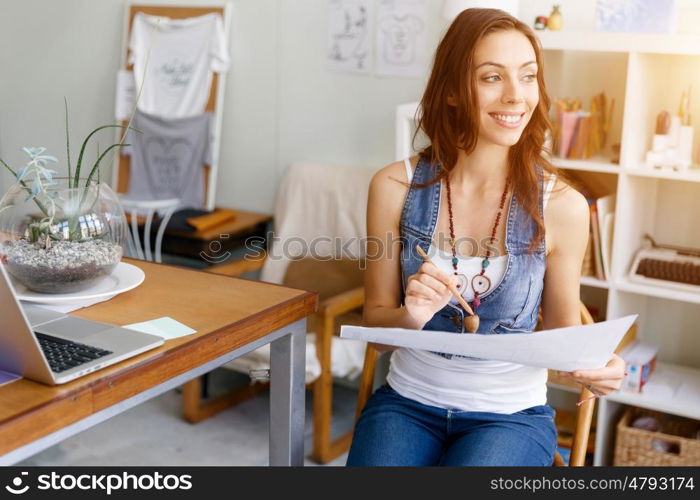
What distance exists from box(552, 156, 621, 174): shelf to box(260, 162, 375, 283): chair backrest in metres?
0.88

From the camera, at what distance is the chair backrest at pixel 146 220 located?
11.4 ft

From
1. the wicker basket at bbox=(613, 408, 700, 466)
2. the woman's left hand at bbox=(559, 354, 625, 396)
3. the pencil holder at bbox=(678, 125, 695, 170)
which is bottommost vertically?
the wicker basket at bbox=(613, 408, 700, 466)

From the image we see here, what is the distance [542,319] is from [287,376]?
1.87 feet

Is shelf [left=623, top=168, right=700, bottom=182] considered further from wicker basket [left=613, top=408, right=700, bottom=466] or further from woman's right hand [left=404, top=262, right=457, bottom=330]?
woman's right hand [left=404, top=262, right=457, bottom=330]

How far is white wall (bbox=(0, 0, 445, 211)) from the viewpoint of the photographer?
3.37 m

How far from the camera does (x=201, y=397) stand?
3.42 m

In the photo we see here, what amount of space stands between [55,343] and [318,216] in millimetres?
2099

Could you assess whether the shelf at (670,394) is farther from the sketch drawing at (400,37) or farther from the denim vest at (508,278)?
the sketch drawing at (400,37)

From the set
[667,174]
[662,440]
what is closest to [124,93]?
[667,174]

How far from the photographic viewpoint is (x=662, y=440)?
8.56 feet

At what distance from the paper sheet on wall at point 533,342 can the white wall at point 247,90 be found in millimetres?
1879

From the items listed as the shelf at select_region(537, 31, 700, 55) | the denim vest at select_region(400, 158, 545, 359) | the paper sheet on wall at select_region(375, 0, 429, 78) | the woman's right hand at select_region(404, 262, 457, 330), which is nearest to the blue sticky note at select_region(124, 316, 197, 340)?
the woman's right hand at select_region(404, 262, 457, 330)

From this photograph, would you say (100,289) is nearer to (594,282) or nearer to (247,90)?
(594,282)

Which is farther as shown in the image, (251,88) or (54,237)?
(251,88)
